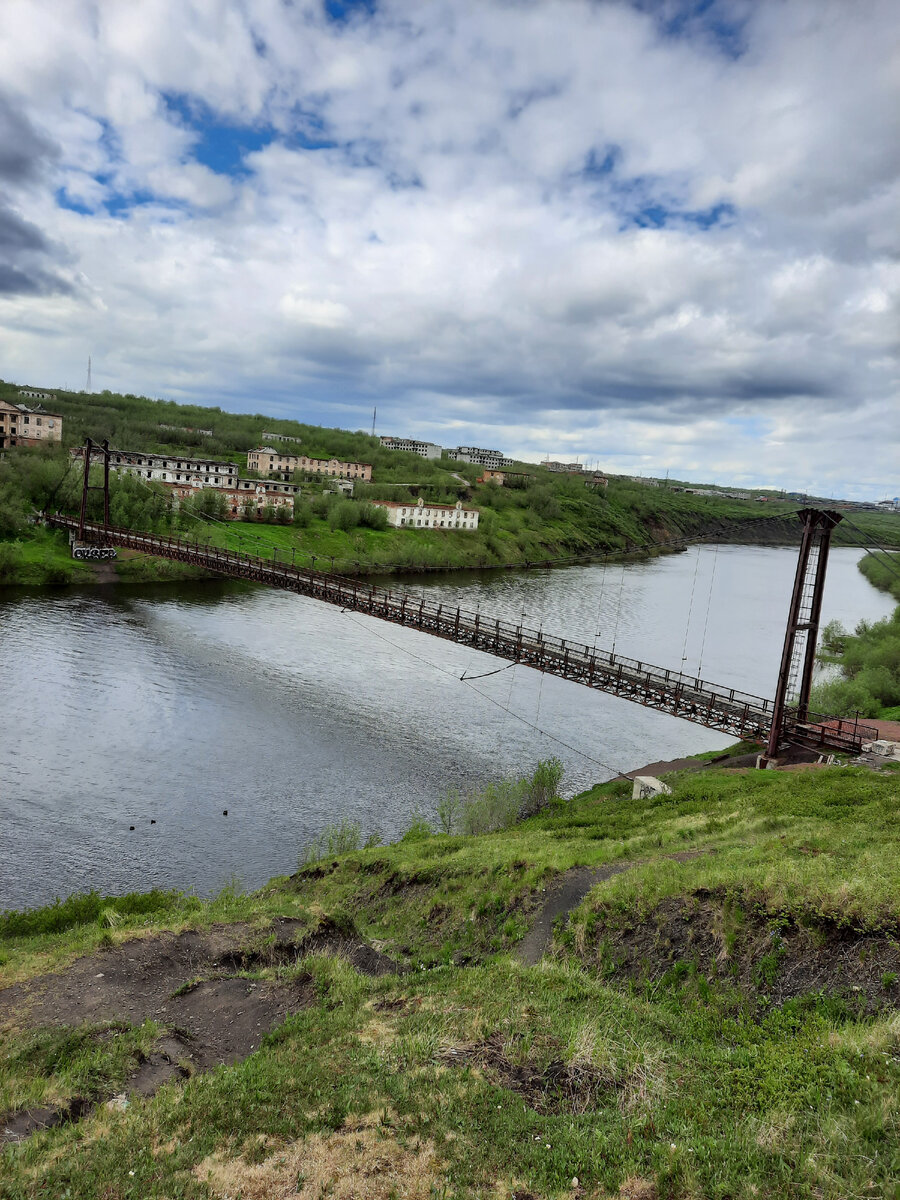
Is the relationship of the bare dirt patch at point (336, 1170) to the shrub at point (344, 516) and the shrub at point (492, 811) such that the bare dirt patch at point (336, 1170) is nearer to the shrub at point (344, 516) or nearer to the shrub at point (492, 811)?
the shrub at point (492, 811)

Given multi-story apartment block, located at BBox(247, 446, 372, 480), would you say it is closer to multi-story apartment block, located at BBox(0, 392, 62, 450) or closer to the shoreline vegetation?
the shoreline vegetation

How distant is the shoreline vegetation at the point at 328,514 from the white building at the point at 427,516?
2514 millimetres

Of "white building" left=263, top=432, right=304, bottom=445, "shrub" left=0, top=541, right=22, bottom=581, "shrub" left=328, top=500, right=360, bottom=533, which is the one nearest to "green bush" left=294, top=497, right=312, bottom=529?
"shrub" left=328, top=500, right=360, bottom=533

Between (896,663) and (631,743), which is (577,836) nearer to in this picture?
(631,743)

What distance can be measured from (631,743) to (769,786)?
1608 centimetres

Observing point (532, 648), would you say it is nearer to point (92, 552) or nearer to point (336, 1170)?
point (336, 1170)

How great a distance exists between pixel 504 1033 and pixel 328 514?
3448 inches

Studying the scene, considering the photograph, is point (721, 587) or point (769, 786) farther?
point (721, 587)

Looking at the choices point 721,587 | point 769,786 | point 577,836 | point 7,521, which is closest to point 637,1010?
point 577,836

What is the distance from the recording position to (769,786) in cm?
1919

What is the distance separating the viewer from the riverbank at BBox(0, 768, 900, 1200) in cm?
717

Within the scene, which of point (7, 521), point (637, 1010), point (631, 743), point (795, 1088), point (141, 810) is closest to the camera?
point (795, 1088)

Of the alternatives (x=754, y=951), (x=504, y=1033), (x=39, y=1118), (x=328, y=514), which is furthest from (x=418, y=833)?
(x=328, y=514)

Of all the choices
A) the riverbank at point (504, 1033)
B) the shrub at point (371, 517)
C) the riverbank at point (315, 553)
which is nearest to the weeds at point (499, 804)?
the riverbank at point (504, 1033)
